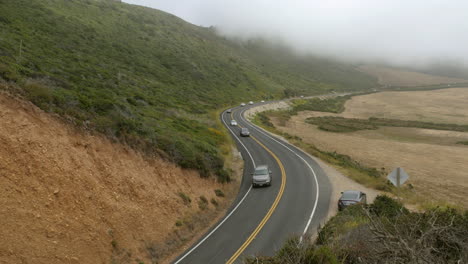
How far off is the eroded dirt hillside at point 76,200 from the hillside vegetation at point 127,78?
1600 mm

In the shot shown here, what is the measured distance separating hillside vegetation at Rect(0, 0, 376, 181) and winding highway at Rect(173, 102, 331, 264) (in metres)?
4.08

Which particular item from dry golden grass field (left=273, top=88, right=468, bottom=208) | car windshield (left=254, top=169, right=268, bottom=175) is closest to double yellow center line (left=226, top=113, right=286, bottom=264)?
car windshield (left=254, top=169, right=268, bottom=175)

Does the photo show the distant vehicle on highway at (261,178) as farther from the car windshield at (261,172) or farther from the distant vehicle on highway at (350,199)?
the distant vehicle on highway at (350,199)

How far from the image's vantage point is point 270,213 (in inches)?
792

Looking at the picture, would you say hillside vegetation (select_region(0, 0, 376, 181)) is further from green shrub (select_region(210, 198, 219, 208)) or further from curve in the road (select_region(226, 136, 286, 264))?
curve in the road (select_region(226, 136, 286, 264))

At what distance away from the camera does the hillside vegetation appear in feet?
64.0

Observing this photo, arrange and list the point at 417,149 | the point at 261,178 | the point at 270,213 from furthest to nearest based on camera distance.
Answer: the point at 417,149, the point at 261,178, the point at 270,213

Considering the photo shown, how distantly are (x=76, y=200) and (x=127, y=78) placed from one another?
36.3m

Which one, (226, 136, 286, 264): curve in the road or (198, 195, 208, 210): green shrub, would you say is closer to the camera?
(226, 136, 286, 264): curve in the road

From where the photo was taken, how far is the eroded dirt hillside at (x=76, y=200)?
12.1 meters

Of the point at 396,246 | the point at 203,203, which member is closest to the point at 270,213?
the point at 203,203

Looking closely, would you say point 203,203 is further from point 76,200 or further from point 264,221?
point 76,200

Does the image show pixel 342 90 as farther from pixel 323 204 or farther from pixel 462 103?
pixel 323 204

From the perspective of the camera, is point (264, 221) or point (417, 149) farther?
point (417, 149)
